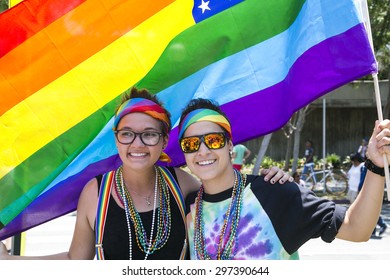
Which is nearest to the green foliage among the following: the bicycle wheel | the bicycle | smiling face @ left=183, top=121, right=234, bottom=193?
the bicycle

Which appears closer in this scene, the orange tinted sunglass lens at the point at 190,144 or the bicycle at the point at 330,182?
the orange tinted sunglass lens at the point at 190,144

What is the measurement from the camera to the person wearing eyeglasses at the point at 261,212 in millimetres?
2654

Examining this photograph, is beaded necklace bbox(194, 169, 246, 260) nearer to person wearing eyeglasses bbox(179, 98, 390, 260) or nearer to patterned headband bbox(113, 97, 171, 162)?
person wearing eyeglasses bbox(179, 98, 390, 260)

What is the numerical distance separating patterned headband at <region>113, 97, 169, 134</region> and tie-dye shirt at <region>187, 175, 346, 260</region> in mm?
673

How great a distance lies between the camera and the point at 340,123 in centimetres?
2961

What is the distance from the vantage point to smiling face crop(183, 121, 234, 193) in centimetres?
277

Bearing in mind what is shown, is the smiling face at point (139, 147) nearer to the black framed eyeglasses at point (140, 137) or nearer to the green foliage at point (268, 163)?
the black framed eyeglasses at point (140, 137)

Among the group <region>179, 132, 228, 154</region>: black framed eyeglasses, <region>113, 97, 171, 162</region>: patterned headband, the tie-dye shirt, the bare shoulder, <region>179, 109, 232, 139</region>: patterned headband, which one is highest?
<region>113, 97, 171, 162</region>: patterned headband

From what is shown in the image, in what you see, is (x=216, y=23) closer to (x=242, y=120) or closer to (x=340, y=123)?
(x=242, y=120)

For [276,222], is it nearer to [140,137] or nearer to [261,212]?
[261,212]

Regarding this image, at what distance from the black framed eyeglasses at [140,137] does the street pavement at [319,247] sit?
5.45m

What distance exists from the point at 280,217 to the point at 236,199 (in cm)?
23

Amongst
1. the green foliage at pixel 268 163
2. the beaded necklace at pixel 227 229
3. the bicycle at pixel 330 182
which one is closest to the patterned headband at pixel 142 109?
the beaded necklace at pixel 227 229

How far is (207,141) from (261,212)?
44cm
